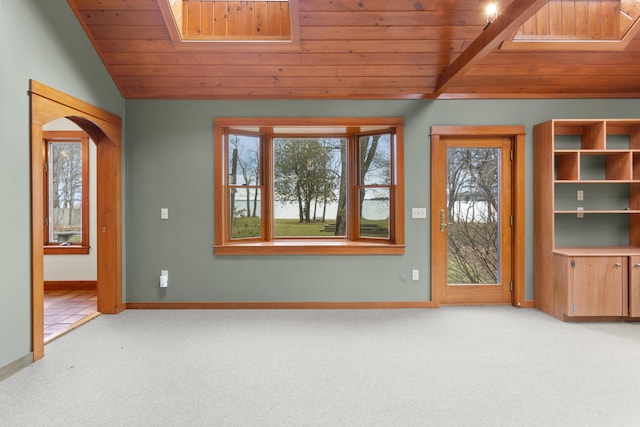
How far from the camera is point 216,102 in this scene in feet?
13.9

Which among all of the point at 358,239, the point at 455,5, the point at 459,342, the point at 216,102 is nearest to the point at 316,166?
the point at 358,239

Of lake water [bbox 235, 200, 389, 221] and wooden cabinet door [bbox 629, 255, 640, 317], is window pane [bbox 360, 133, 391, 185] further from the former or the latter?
wooden cabinet door [bbox 629, 255, 640, 317]

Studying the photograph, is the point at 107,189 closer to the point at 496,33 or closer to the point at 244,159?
the point at 244,159

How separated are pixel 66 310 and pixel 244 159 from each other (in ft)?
8.47

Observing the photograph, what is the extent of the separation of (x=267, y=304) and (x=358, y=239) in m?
1.34

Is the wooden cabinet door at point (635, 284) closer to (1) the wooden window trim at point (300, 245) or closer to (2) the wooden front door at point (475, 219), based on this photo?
(2) the wooden front door at point (475, 219)

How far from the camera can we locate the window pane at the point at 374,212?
14.6ft

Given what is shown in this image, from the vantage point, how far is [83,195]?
524cm

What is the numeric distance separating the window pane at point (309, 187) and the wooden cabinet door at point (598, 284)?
8.16 feet

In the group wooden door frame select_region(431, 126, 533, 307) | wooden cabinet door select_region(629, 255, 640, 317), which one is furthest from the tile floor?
wooden cabinet door select_region(629, 255, 640, 317)

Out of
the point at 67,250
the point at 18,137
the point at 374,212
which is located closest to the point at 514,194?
the point at 374,212

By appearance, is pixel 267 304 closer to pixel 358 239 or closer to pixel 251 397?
pixel 358 239

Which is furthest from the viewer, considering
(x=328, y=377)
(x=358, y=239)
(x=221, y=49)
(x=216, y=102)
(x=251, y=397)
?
(x=358, y=239)

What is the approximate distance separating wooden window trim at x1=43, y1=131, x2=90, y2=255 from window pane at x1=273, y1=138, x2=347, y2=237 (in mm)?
2744
